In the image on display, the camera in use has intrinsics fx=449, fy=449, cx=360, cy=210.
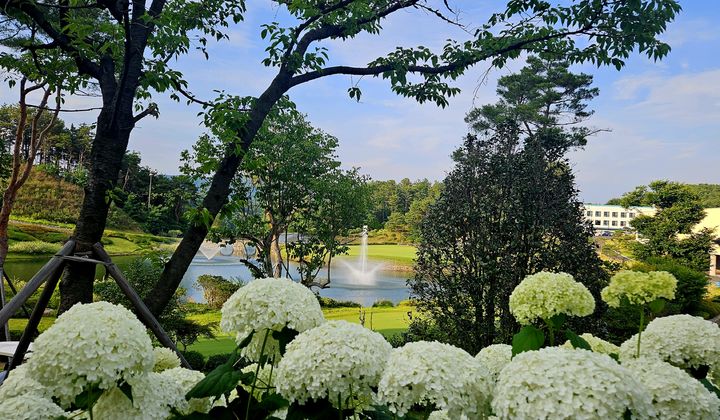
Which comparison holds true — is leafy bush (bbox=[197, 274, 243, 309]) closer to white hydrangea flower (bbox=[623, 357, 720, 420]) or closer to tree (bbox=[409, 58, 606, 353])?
tree (bbox=[409, 58, 606, 353])

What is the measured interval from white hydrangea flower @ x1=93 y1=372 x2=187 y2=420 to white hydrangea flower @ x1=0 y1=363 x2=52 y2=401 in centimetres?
9

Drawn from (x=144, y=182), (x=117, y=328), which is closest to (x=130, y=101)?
(x=117, y=328)

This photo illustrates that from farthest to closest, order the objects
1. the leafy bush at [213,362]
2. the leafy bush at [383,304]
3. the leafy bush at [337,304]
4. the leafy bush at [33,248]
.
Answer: the leafy bush at [33,248] < the leafy bush at [383,304] < the leafy bush at [337,304] < the leafy bush at [213,362]

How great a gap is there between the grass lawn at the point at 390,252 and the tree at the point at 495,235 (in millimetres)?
21648

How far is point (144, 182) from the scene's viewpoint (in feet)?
95.1

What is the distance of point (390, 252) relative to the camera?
30609 mm

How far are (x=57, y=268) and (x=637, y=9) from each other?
12.3ft

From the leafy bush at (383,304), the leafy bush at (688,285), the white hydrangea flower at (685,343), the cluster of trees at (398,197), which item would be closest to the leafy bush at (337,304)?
the leafy bush at (383,304)

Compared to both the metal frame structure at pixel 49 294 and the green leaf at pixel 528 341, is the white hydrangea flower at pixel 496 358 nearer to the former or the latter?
the green leaf at pixel 528 341

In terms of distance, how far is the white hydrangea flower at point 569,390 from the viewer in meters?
0.58

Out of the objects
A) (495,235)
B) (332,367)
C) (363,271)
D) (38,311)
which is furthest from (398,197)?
(332,367)

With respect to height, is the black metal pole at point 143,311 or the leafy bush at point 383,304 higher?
the black metal pole at point 143,311

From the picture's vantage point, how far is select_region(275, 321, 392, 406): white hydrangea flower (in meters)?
0.72

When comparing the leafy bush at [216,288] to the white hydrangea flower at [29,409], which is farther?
the leafy bush at [216,288]
